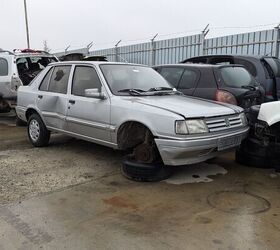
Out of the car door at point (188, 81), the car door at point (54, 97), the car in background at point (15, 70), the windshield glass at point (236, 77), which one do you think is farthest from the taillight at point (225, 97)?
the car in background at point (15, 70)

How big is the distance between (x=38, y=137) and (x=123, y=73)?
2184mm

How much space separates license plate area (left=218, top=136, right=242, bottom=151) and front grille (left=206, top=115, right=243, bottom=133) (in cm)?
15

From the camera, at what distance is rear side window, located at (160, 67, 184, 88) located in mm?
7270

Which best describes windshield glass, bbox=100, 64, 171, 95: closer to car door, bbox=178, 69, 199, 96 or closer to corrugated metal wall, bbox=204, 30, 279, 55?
car door, bbox=178, 69, 199, 96

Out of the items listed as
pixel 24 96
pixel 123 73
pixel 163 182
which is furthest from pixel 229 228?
pixel 24 96

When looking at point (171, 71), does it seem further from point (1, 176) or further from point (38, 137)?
point (1, 176)

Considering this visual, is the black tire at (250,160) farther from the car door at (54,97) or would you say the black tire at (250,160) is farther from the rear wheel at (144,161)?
the car door at (54,97)

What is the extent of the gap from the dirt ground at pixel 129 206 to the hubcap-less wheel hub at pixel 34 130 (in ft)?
2.64

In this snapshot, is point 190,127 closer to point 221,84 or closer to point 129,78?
point 129,78

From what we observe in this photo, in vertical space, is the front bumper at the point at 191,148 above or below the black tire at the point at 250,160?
above

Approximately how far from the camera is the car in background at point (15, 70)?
980 centimetres

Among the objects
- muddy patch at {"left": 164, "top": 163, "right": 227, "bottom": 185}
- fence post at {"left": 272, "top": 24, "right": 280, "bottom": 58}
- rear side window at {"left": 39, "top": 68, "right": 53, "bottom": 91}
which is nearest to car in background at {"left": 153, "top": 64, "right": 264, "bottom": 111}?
muddy patch at {"left": 164, "top": 163, "right": 227, "bottom": 185}

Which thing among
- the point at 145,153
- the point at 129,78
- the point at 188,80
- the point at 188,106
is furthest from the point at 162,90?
the point at 145,153

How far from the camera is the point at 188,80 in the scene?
705 cm
